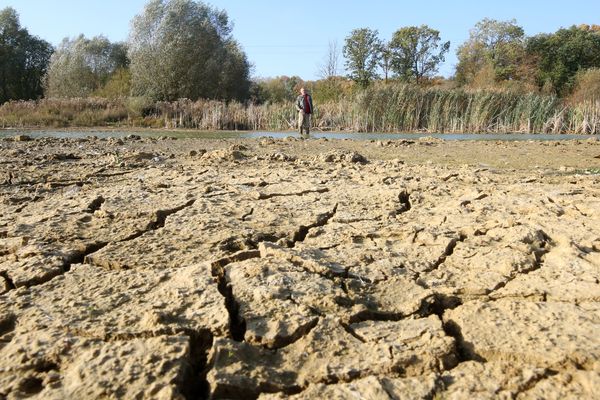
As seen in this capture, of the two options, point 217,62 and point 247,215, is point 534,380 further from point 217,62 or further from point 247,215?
point 217,62

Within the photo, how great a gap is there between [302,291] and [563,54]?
44.4 meters

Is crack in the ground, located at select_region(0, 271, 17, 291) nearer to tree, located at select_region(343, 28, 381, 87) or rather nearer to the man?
the man

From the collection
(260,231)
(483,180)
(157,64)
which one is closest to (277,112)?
(157,64)

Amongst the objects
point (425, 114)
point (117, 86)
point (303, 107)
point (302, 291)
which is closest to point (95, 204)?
point (302, 291)

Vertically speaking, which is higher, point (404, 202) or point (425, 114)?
point (425, 114)

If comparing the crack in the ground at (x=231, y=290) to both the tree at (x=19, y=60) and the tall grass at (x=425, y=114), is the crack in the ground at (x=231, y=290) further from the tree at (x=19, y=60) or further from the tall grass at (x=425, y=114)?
the tree at (x=19, y=60)

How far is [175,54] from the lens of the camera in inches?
1095

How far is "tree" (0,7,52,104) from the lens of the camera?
3447 centimetres

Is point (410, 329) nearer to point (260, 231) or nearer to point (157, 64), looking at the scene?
point (260, 231)

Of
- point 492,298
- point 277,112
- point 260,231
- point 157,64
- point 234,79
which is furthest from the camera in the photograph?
point 234,79

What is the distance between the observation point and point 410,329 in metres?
1.81

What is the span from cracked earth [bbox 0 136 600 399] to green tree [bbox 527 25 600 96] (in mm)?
38669

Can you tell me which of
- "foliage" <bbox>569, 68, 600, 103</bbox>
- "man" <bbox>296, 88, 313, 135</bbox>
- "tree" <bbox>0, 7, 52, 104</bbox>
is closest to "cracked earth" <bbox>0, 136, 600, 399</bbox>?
"man" <bbox>296, 88, 313, 135</bbox>

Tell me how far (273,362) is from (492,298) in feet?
3.22
